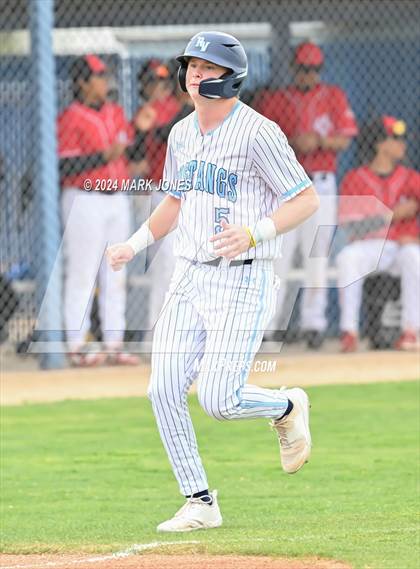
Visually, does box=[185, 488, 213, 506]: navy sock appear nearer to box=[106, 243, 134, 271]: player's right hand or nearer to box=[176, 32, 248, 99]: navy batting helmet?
box=[106, 243, 134, 271]: player's right hand

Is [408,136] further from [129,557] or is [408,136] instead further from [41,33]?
[129,557]

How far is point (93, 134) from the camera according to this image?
→ 1187cm

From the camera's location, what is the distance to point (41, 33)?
1216 cm

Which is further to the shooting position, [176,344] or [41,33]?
[41,33]

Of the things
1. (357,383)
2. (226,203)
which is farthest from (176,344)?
(357,383)

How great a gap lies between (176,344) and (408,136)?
351 inches

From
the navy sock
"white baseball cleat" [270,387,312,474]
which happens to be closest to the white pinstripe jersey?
"white baseball cleat" [270,387,312,474]

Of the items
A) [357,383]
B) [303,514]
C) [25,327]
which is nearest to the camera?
[303,514]

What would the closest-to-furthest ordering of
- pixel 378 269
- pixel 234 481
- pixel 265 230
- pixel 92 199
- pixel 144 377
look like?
pixel 265 230
pixel 234 481
pixel 144 377
pixel 92 199
pixel 378 269

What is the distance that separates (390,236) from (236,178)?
287 inches

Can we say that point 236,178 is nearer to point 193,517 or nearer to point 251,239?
point 251,239

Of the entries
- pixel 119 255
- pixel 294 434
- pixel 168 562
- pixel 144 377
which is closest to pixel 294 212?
pixel 119 255

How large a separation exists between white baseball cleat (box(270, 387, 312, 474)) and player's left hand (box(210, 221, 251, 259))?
0.82 m

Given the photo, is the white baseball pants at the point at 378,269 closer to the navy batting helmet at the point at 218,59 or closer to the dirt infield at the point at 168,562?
A: the navy batting helmet at the point at 218,59
